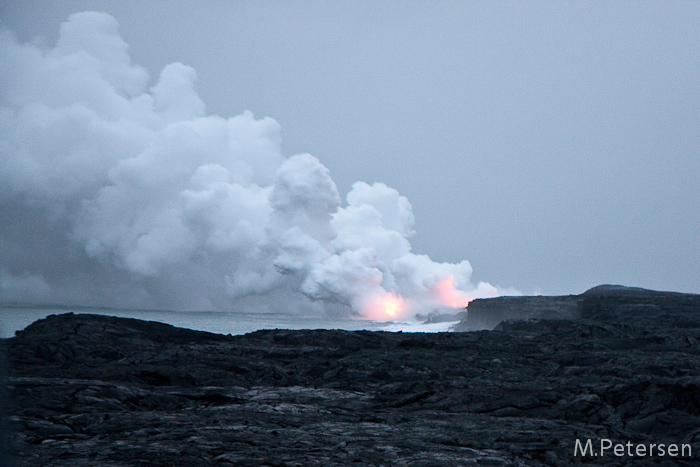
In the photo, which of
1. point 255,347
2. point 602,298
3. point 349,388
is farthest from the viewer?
point 602,298

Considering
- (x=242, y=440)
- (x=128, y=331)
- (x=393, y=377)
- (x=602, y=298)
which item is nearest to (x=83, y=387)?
(x=242, y=440)

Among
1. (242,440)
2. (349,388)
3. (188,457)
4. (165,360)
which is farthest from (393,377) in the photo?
(188,457)

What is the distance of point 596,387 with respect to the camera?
2028 centimetres

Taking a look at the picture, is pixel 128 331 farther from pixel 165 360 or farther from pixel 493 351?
pixel 493 351

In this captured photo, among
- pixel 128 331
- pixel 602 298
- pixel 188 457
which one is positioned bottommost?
pixel 188 457

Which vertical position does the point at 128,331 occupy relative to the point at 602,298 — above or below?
below

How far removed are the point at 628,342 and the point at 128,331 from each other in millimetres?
31053

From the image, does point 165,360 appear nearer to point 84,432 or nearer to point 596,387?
point 84,432

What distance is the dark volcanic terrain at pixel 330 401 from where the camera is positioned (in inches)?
510

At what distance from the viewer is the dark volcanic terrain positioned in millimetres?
12945

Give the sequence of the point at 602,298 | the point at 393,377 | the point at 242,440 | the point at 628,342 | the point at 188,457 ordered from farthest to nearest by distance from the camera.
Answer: the point at 602,298, the point at 628,342, the point at 393,377, the point at 242,440, the point at 188,457

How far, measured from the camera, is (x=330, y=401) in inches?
796

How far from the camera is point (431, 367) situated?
90.9ft

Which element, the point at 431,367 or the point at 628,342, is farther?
the point at 628,342
